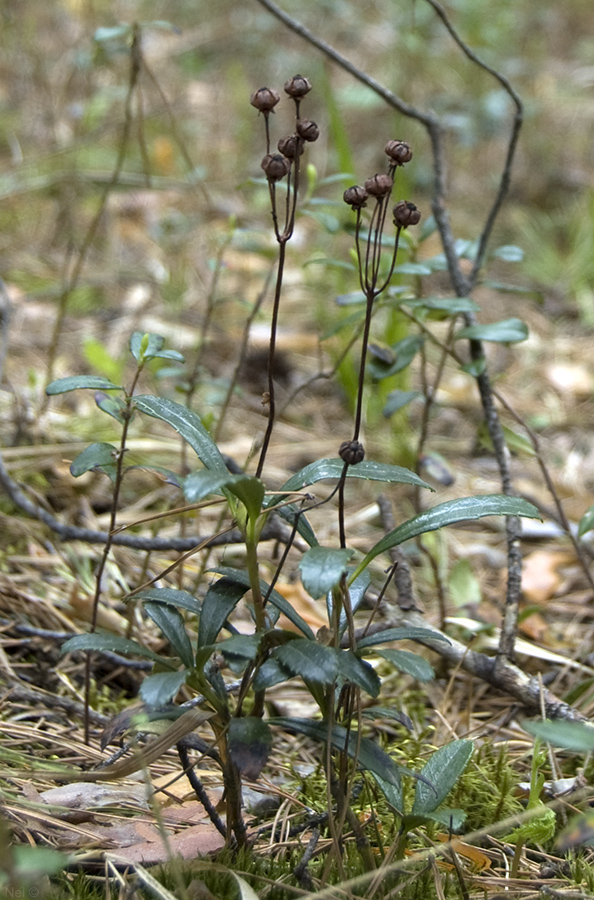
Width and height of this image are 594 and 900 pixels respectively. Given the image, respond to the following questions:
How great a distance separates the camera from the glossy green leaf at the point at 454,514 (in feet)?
3.86

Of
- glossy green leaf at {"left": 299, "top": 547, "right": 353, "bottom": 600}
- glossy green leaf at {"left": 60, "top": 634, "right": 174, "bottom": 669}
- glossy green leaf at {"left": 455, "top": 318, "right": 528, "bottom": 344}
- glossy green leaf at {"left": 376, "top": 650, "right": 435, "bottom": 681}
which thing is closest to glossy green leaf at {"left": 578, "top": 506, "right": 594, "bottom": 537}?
glossy green leaf at {"left": 455, "top": 318, "right": 528, "bottom": 344}

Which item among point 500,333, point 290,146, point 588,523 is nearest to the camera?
point 290,146

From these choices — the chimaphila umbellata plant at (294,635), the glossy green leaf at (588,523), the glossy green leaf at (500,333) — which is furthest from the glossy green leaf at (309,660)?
the glossy green leaf at (500,333)

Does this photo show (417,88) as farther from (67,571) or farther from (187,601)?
(187,601)

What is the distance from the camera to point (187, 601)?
4.00 ft

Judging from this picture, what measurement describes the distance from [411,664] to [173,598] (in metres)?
0.36

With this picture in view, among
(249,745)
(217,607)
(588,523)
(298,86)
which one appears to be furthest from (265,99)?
(588,523)

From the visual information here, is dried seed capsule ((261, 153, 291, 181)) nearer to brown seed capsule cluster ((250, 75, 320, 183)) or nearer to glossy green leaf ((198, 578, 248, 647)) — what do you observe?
brown seed capsule cluster ((250, 75, 320, 183))

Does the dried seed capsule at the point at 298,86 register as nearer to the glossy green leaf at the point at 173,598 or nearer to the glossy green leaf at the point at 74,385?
the glossy green leaf at the point at 74,385

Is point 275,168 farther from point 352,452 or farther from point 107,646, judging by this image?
point 107,646

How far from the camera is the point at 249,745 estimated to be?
103 centimetres

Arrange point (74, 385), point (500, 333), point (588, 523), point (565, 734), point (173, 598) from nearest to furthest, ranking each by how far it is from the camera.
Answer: point (565, 734) < point (173, 598) < point (74, 385) < point (588, 523) < point (500, 333)

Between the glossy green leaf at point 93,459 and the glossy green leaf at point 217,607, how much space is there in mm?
273

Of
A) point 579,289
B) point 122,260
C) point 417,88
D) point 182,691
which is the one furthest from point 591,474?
point 417,88
